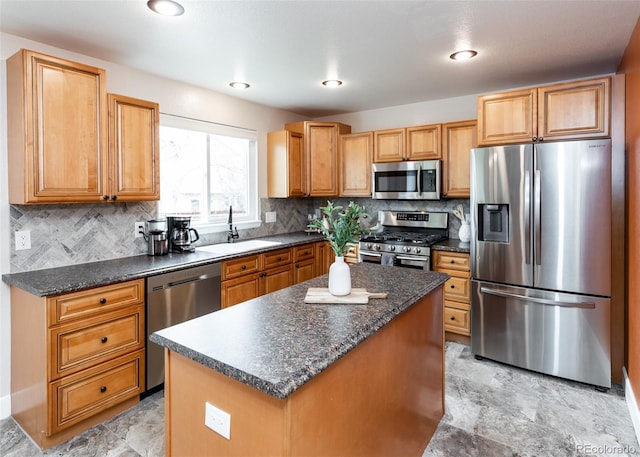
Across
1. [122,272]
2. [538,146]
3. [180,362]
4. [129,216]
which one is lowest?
[180,362]

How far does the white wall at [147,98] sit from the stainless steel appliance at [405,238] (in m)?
1.48

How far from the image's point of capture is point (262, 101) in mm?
4215

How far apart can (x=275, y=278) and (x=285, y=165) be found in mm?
1390

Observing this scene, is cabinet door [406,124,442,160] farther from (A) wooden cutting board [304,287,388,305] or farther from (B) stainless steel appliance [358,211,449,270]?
(A) wooden cutting board [304,287,388,305]

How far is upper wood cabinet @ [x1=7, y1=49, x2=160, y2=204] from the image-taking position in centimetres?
224

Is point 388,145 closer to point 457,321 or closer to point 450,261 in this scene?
point 450,261

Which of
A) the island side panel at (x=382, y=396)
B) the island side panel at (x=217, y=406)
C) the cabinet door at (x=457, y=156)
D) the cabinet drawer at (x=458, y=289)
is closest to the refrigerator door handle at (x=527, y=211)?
the cabinet drawer at (x=458, y=289)

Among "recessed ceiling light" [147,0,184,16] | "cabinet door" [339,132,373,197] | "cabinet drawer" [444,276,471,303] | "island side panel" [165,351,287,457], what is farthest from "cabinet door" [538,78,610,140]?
"island side panel" [165,351,287,457]

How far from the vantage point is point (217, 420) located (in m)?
1.21

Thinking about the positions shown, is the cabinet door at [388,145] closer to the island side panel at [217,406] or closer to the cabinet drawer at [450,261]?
the cabinet drawer at [450,261]

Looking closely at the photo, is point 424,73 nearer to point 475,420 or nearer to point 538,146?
point 538,146

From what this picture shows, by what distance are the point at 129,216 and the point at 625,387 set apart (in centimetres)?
401

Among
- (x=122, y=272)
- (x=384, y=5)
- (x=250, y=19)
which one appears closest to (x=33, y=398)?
(x=122, y=272)

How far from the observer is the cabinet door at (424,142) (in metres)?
3.92
